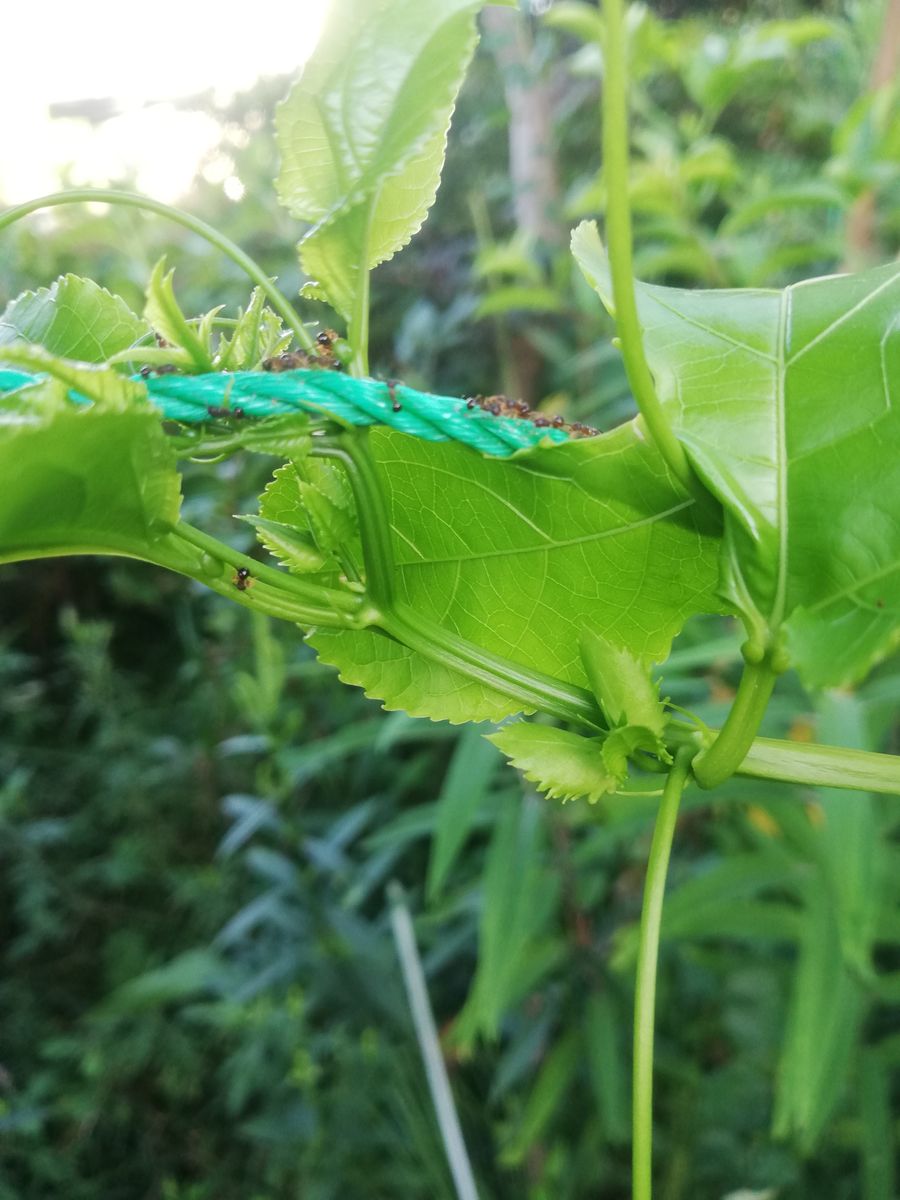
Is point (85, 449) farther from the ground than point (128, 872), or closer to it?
farther from the ground

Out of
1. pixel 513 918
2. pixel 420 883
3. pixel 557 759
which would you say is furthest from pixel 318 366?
pixel 420 883

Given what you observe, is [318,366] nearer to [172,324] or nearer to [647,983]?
[172,324]

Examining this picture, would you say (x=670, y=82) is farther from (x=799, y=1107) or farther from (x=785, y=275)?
(x=799, y=1107)

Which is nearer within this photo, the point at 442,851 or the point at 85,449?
the point at 85,449

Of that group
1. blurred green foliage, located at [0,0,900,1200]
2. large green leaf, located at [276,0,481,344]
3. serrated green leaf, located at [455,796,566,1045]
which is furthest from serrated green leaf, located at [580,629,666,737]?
serrated green leaf, located at [455,796,566,1045]

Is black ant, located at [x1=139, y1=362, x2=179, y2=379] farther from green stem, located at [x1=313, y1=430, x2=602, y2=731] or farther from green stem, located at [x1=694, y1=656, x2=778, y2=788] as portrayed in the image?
green stem, located at [x1=694, y1=656, x2=778, y2=788]

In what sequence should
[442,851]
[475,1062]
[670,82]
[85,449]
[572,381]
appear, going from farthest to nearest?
[670,82] → [572,381] → [475,1062] → [442,851] → [85,449]

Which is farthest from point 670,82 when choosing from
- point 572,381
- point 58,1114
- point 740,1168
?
point 58,1114

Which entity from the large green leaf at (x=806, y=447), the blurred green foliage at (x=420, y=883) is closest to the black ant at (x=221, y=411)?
the large green leaf at (x=806, y=447)
